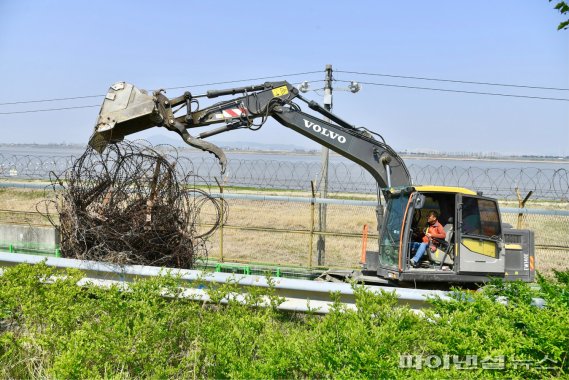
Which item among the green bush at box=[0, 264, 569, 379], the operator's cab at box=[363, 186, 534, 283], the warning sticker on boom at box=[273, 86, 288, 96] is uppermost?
the warning sticker on boom at box=[273, 86, 288, 96]

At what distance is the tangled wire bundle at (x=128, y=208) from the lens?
739cm

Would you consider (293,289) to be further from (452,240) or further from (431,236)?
(452,240)

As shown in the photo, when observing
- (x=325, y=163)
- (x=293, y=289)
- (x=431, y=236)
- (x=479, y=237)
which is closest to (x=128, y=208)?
(x=293, y=289)

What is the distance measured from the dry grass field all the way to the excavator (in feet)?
9.23

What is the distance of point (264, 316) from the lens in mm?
4660

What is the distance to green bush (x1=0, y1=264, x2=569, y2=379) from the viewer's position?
3920mm

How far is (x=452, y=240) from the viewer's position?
8.51m

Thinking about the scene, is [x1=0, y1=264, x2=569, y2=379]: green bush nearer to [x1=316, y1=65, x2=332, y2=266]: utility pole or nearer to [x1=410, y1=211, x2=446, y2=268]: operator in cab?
[x1=410, y1=211, x2=446, y2=268]: operator in cab

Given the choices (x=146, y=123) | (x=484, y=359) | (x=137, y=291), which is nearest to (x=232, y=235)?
(x=146, y=123)

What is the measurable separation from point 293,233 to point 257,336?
12378 millimetres

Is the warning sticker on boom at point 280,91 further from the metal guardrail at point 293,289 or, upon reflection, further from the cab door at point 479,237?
the metal guardrail at point 293,289

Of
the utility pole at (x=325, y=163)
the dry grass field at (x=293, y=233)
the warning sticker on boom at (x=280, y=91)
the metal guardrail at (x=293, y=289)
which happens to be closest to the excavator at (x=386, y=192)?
the warning sticker on boom at (x=280, y=91)

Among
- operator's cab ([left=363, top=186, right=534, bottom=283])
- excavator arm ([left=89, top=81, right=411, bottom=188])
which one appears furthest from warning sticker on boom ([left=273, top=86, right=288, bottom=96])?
operator's cab ([left=363, top=186, right=534, bottom=283])

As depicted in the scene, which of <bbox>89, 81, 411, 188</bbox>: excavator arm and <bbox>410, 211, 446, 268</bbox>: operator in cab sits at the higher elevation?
<bbox>89, 81, 411, 188</bbox>: excavator arm
